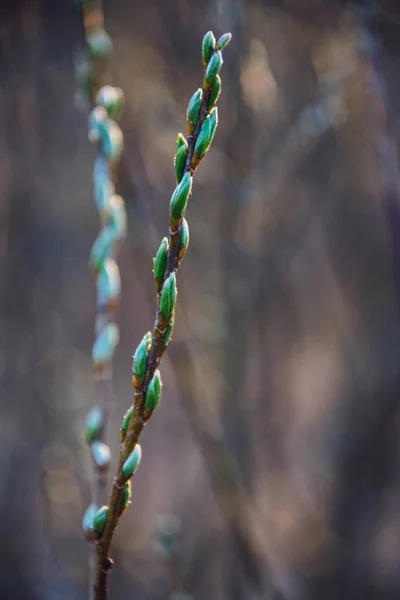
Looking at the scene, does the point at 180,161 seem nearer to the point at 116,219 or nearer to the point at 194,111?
the point at 194,111

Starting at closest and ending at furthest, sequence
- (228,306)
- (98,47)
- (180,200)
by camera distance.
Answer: (180,200), (98,47), (228,306)

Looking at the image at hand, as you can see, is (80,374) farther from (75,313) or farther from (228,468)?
(228,468)

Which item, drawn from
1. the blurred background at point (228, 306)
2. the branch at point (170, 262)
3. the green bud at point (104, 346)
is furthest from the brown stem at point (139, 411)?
the blurred background at point (228, 306)

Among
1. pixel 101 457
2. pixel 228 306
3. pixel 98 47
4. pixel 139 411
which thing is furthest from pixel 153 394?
pixel 228 306

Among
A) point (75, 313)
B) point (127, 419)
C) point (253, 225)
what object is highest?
point (75, 313)

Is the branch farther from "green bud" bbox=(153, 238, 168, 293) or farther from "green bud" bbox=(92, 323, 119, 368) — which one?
"green bud" bbox=(92, 323, 119, 368)

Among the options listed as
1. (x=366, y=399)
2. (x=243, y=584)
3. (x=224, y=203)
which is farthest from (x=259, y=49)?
(x=366, y=399)
